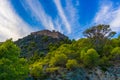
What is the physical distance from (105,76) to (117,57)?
8.46 m

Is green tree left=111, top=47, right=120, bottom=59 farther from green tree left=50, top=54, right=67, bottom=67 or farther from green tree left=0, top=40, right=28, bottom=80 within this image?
green tree left=0, top=40, right=28, bottom=80

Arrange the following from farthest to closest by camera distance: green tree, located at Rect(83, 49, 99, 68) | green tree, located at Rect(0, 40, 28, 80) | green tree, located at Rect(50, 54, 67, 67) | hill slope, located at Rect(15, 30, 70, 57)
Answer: hill slope, located at Rect(15, 30, 70, 57) → green tree, located at Rect(50, 54, 67, 67) → green tree, located at Rect(83, 49, 99, 68) → green tree, located at Rect(0, 40, 28, 80)

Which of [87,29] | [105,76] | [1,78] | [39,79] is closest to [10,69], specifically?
A: [1,78]

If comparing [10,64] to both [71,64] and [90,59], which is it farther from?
[90,59]

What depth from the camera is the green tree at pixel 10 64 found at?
38.5 meters

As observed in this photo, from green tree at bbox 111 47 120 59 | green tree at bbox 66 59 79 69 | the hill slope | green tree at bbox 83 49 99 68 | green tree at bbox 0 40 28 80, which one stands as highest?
the hill slope

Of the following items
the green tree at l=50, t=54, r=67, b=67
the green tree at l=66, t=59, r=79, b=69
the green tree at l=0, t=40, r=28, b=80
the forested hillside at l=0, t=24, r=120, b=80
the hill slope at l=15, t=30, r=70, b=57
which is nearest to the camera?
the green tree at l=0, t=40, r=28, b=80

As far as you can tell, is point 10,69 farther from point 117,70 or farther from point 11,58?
point 117,70

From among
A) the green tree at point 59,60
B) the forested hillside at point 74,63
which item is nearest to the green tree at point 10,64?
the forested hillside at point 74,63

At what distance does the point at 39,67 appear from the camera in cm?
4941

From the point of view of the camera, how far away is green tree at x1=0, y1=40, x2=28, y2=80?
38531 mm

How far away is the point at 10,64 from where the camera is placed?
39750 mm

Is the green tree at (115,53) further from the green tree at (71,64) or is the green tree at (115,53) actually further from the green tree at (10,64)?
the green tree at (10,64)

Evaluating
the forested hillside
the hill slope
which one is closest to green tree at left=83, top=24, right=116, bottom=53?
the forested hillside
